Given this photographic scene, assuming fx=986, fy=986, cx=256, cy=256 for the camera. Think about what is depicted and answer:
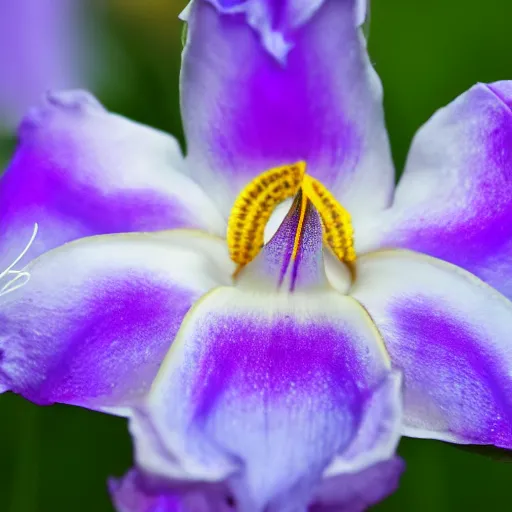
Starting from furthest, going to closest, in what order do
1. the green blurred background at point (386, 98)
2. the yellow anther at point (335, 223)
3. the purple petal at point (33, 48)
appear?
the purple petal at point (33, 48)
the green blurred background at point (386, 98)
the yellow anther at point (335, 223)

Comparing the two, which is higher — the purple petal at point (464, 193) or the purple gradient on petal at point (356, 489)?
the purple petal at point (464, 193)

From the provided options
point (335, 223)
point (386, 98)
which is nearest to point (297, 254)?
point (335, 223)

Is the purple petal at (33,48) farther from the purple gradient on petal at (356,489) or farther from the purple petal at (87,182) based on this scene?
the purple gradient on petal at (356,489)

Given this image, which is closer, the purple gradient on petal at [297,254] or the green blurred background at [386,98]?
the purple gradient on petal at [297,254]

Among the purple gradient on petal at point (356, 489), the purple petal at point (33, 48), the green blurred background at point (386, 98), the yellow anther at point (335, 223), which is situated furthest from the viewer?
the purple petal at point (33, 48)

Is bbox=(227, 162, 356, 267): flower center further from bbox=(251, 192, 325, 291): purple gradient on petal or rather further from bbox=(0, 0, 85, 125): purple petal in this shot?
bbox=(0, 0, 85, 125): purple petal

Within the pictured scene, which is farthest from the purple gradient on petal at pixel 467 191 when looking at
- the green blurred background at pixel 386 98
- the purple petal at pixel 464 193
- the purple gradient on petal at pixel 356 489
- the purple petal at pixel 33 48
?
the purple petal at pixel 33 48

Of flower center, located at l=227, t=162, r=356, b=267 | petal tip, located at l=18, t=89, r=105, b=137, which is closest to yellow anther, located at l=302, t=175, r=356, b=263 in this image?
flower center, located at l=227, t=162, r=356, b=267

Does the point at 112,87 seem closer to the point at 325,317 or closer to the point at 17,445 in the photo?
the point at 17,445
